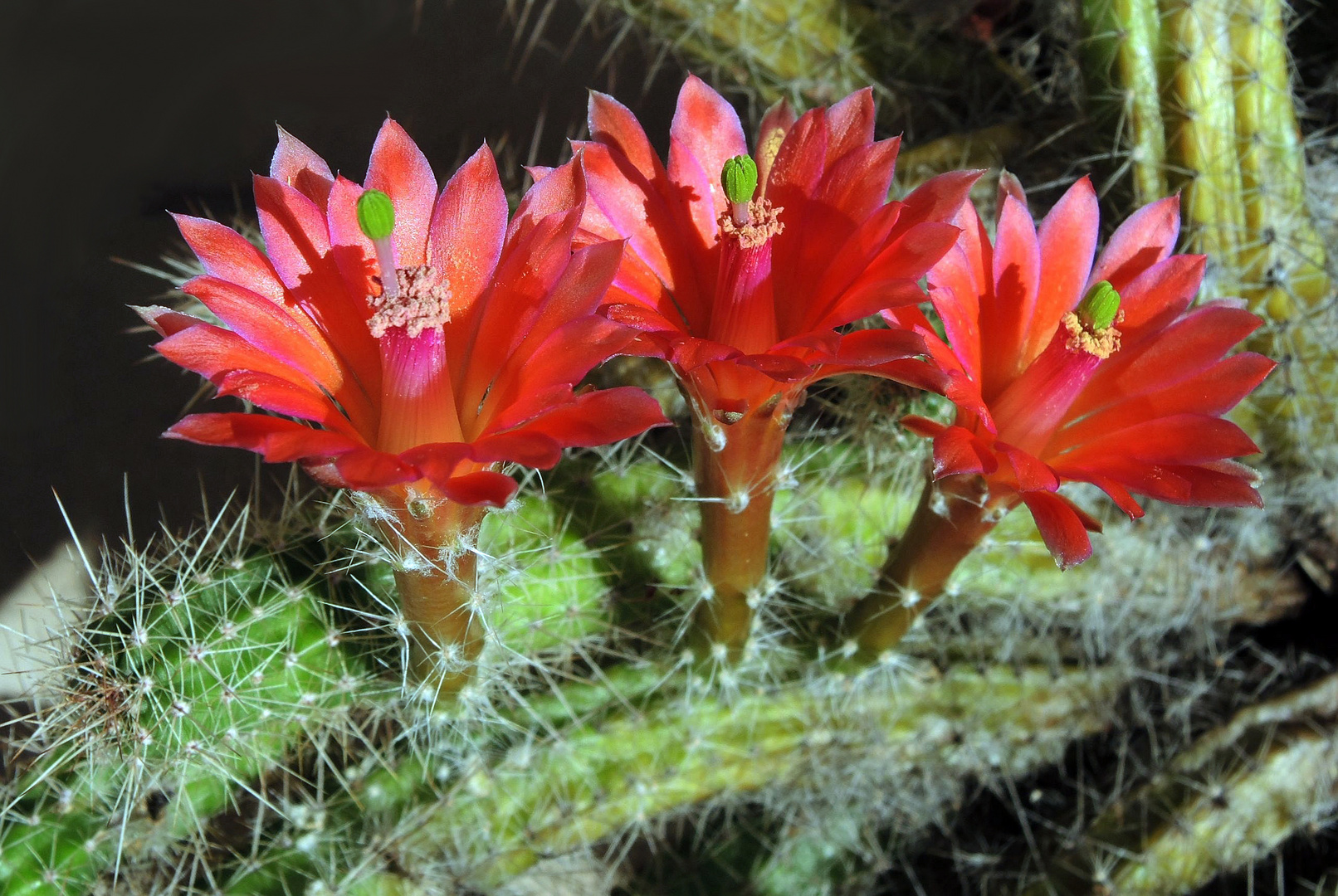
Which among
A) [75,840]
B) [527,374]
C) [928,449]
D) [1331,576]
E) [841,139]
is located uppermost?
[841,139]

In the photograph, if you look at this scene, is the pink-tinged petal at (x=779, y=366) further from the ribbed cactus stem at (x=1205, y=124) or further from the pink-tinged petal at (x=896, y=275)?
the ribbed cactus stem at (x=1205, y=124)

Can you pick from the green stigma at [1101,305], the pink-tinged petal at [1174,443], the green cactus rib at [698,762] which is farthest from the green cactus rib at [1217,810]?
the green stigma at [1101,305]

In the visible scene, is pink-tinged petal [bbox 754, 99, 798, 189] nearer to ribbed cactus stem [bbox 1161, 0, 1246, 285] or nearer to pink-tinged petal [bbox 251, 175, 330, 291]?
pink-tinged petal [bbox 251, 175, 330, 291]

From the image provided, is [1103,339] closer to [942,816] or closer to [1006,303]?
[1006,303]

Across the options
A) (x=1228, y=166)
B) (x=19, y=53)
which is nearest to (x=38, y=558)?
(x=19, y=53)

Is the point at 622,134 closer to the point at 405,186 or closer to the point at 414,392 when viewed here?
the point at 405,186

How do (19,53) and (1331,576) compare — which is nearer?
(1331,576)
